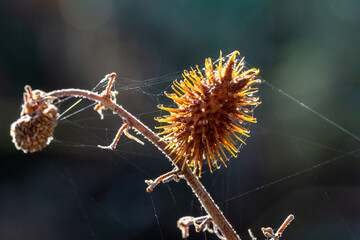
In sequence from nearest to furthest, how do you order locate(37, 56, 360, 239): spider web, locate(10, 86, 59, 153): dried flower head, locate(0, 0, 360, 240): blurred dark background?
locate(10, 86, 59, 153): dried flower head → locate(37, 56, 360, 239): spider web → locate(0, 0, 360, 240): blurred dark background

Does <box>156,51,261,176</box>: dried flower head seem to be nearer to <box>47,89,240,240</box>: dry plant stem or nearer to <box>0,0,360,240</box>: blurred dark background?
<box>47,89,240,240</box>: dry plant stem

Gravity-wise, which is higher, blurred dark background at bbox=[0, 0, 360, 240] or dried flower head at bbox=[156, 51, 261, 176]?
blurred dark background at bbox=[0, 0, 360, 240]

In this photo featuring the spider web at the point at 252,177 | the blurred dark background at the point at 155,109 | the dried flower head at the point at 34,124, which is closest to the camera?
the dried flower head at the point at 34,124

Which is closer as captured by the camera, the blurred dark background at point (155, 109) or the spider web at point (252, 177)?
the spider web at point (252, 177)

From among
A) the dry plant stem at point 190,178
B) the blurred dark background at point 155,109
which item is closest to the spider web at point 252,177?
the blurred dark background at point 155,109

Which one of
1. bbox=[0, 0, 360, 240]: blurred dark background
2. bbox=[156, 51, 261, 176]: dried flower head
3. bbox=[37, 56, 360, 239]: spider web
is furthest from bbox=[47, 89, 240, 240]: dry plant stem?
bbox=[0, 0, 360, 240]: blurred dark background

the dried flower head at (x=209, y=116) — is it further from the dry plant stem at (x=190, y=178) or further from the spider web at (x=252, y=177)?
the spider web at (x=252, y=177)

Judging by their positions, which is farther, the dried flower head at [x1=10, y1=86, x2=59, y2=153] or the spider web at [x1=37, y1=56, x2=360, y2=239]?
the spider web at [x1=37, y1=56, x2=360, y2=239]
